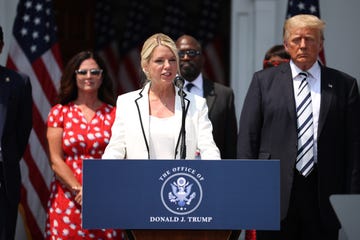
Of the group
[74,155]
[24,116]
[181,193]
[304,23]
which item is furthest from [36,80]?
[181,193]

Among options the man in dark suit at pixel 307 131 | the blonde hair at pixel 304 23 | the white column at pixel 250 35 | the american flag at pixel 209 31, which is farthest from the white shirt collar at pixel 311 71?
the american flag at pixel 209 31

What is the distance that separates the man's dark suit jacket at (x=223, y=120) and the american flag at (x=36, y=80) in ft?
6.39

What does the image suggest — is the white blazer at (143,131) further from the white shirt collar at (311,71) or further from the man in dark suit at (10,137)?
the man in dark suit at (10,137)

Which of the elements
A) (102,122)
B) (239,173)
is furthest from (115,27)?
(239,173)

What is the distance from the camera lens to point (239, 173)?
399 cm

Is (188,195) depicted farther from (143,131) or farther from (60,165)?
(60,165)

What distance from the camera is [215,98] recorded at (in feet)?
20.0

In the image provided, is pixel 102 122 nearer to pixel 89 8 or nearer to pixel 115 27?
pixel 89 8

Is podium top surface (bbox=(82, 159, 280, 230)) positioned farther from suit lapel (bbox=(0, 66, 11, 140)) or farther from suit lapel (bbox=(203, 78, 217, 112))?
suit lapel (bbox=(203, 78, 217, 112))

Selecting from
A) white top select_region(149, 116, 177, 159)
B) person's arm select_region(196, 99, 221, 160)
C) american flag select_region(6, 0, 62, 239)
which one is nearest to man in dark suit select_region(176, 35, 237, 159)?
person's arm select_region(196, 99, 221, 160)

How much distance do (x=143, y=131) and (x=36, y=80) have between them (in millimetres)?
3247

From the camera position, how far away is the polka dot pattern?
5.88 m

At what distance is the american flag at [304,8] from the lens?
24.0ft

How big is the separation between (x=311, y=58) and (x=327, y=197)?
0.91 m
